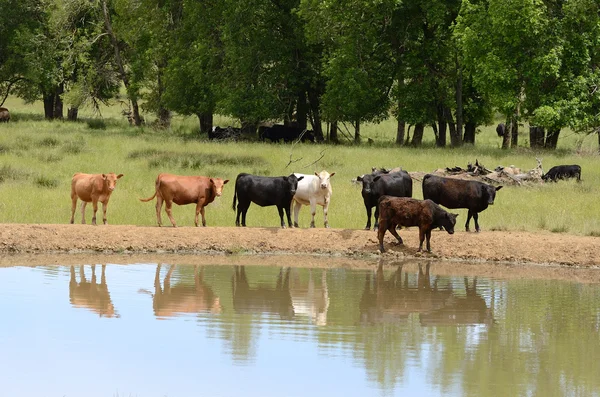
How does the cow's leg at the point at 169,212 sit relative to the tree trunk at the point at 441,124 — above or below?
below

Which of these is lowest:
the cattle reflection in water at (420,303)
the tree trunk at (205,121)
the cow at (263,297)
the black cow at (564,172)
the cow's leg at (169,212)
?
the cattle reflection in water at (420,303)

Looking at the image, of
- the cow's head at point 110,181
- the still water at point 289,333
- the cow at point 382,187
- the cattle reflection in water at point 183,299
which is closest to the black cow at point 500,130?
the cow at point 382,187

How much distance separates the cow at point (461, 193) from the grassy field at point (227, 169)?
87 centimetres

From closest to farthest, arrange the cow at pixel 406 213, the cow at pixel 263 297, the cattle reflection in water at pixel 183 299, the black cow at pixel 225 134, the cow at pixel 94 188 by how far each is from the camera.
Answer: the cattle reflection in water at pixel 183 299
the cow at pixel 263 297
the cow at pixel 406 213
the cow at pixel 94 188
the black cow at pixel 225 134

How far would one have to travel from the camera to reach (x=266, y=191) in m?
19.6

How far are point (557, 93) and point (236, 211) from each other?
18.4 meters

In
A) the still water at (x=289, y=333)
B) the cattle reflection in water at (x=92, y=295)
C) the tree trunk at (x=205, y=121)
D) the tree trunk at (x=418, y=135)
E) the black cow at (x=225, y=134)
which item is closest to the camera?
the still water at (x=289, y=333)

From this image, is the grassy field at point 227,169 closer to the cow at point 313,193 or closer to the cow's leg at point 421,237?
the cow at point 313,193

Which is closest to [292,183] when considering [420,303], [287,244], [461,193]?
[287,244]

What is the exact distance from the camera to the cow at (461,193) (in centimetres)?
1938

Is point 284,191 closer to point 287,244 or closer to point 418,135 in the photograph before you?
point 287,244

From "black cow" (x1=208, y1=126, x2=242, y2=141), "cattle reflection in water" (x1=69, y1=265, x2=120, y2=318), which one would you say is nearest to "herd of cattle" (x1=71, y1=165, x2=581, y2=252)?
"cattle reflection in water" (x1=69, y1=265, x2=120, y2=318)

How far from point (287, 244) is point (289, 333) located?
269 inches

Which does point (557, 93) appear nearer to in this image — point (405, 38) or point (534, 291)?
point (405, 38)
